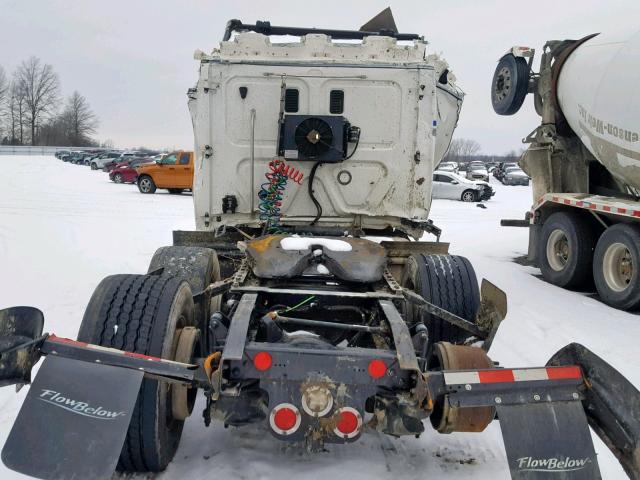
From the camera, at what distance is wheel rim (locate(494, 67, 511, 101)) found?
9664mm

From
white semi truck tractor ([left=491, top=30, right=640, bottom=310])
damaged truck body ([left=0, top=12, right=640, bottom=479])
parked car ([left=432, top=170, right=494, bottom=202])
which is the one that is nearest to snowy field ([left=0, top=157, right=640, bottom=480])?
damaged truck body ([left=0, top=12, right=640, bottom=479])

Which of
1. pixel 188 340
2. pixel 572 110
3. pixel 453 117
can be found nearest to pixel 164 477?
pixel 188 340

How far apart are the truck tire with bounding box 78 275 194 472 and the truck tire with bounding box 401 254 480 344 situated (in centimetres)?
193

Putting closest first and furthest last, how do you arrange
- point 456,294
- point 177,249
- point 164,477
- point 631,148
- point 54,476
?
point 54,476 < point 164,477 < point 456,294 < point 177,249 < point 631,148

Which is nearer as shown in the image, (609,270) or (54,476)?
(54,476)

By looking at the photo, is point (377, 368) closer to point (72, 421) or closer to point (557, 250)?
point (72, 421)

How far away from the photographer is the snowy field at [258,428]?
11.0 feet

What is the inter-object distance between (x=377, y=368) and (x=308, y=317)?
143cm

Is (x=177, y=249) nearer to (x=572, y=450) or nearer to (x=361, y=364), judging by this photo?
(x=361, y=364)

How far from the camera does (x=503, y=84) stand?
985 cm

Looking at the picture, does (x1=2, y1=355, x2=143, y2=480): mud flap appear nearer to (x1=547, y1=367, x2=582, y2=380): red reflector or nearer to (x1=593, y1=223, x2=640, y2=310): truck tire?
(x1=547, y1=367, x2=582, y2=380): red reflector

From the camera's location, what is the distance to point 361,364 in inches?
107

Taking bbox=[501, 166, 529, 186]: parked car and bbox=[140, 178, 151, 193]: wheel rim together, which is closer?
bbox=[140, 178, 151, 193]: wheel rim

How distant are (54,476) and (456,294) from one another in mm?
2955
